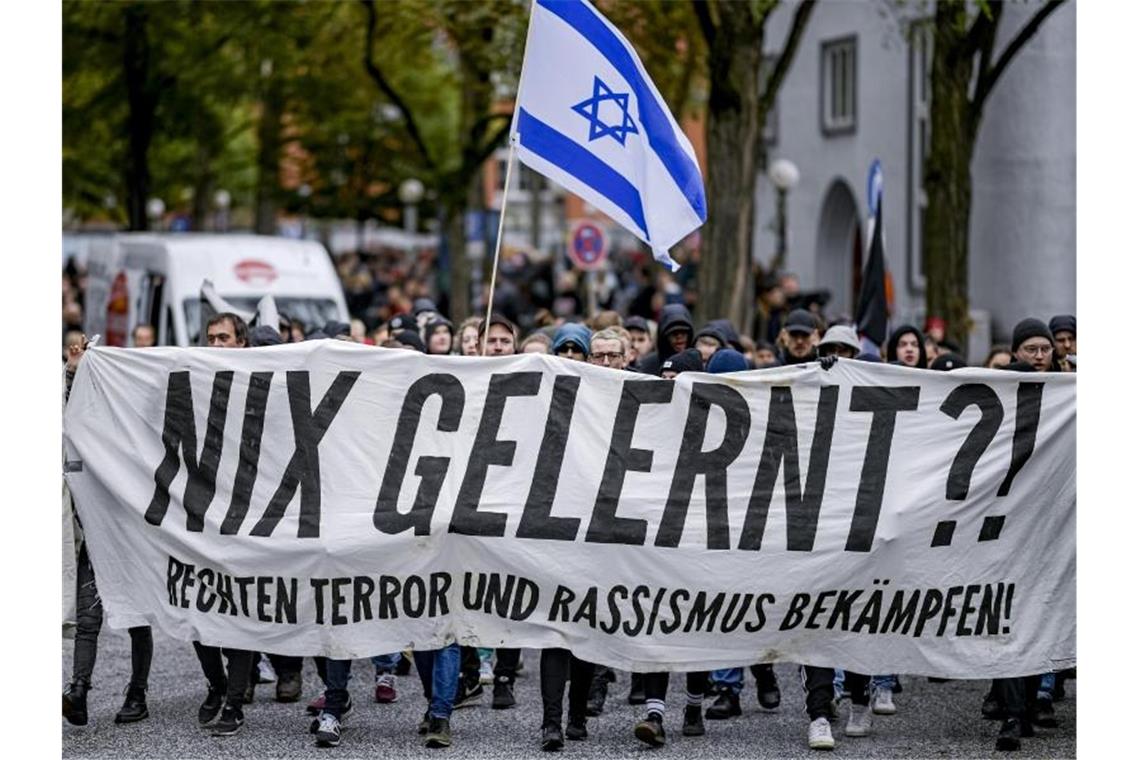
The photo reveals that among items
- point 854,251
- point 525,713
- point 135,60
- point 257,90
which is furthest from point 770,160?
point 525,713

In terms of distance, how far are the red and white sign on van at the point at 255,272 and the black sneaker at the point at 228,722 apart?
476 inches

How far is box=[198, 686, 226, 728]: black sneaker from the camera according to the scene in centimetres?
948

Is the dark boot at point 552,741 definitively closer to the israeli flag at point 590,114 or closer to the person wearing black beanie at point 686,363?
the person wearing black beanie at point 686,363

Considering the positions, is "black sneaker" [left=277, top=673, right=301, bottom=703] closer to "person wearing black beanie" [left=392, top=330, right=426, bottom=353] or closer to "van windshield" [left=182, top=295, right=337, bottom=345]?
"person wearing black beanie" [left=392, top=330, right=426, bottom=353]

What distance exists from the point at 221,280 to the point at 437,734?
12560 millimetres

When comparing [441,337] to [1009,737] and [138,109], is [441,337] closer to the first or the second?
[1009,737]

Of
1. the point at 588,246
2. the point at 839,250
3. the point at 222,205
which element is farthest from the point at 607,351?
the point at 222,205

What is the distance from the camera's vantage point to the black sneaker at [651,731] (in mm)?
9070

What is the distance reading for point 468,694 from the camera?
10359 mm

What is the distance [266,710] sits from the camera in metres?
10.0

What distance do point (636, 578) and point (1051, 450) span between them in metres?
1.96

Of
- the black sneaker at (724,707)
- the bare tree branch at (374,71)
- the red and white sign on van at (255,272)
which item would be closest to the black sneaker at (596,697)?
the black sneaker at (724,707)

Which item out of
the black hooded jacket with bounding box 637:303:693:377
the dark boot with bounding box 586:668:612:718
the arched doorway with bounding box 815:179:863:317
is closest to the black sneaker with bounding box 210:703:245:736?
the dark boot with bounding box 586:668:612:718

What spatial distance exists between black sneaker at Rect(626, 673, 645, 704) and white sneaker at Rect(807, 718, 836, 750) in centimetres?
135
